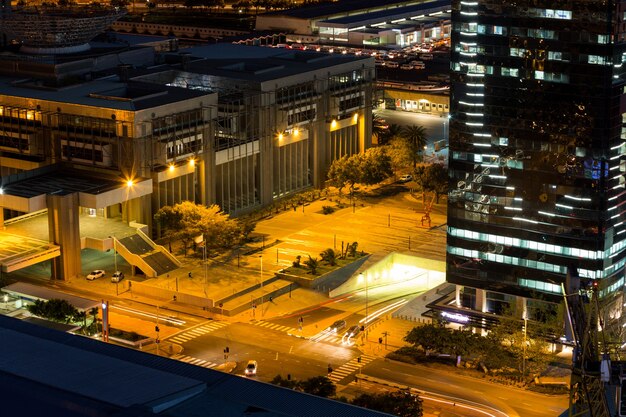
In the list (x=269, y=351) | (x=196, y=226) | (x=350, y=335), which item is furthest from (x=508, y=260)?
(x=196, y=226)

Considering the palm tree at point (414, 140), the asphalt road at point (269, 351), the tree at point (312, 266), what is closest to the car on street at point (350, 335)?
the asphalt road at point (269, 351)

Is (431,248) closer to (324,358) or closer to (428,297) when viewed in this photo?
(428,297)

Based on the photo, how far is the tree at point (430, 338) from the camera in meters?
126

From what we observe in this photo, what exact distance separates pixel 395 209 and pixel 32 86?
1874 inches

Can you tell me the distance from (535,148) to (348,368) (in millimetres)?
27643

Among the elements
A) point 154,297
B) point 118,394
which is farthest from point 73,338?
point 154,297

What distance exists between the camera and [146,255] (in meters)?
149

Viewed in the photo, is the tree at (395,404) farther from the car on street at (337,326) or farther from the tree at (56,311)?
the tree at (56,311)

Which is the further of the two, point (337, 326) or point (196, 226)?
point (196, 226)

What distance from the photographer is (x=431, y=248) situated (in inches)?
6186

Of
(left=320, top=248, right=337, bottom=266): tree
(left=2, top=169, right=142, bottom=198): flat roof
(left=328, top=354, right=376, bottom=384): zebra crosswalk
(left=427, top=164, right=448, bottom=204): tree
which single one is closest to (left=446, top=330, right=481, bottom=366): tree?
(left=328, top=354, right=376, bottom=384): zebra crosswalk

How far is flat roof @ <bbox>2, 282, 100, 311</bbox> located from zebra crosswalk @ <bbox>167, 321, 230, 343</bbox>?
8.69m

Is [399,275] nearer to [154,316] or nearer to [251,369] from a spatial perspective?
[154,316]

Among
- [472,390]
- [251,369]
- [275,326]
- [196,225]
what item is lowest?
[472,390]
